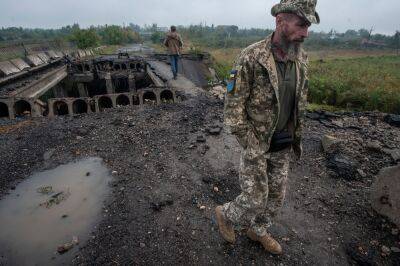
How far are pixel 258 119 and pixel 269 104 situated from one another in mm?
145

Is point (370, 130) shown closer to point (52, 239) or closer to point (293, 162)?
point (293, 162)

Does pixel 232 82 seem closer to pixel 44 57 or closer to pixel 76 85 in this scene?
pixel 76 85

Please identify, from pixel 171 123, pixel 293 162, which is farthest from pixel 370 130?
pixel 171 123

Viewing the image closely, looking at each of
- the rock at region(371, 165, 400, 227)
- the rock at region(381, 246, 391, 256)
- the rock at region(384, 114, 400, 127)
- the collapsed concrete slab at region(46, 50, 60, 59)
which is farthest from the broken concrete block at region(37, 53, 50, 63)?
the rock at region(381, 246, 391, 256)

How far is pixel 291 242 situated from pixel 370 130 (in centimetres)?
419

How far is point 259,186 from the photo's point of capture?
2.41 meters

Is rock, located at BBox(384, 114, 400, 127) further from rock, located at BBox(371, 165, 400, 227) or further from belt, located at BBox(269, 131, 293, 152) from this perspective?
belt, located at BBox(269, 131, 293, 152)

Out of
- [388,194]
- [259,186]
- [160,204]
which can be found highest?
[259,186]

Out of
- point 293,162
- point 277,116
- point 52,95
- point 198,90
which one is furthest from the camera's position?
point 52,95

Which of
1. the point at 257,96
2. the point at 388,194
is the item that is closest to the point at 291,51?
the point at 257,96

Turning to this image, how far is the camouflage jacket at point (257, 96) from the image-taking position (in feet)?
7.18

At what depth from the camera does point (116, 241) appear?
118 inches

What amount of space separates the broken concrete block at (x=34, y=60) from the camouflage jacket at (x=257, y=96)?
1473 cm

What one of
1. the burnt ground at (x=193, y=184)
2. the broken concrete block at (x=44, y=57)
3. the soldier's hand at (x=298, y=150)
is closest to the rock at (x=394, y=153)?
the burnt ground at (x=193, y=184)
